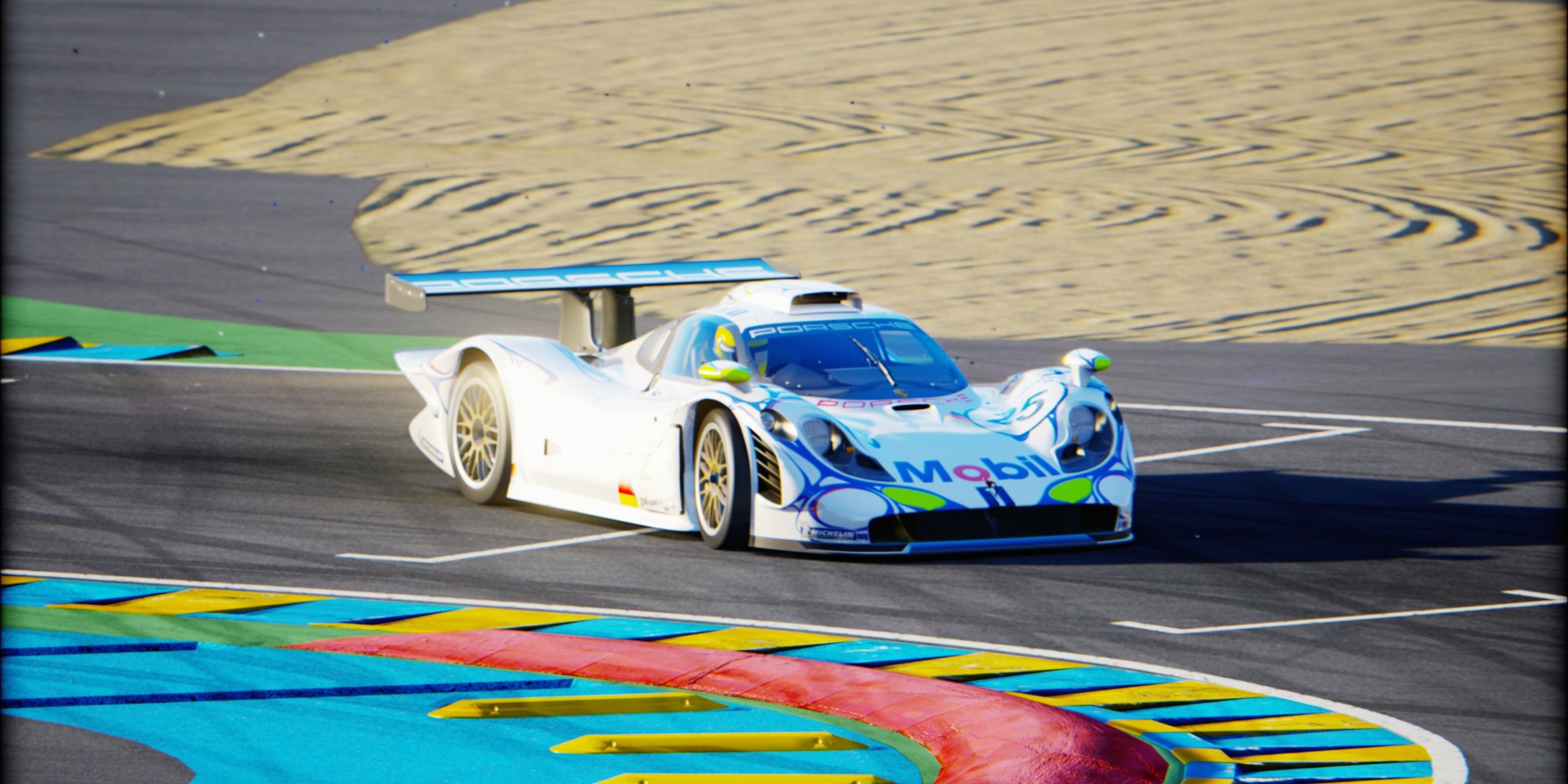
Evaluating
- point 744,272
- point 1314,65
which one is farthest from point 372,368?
point 1314,65

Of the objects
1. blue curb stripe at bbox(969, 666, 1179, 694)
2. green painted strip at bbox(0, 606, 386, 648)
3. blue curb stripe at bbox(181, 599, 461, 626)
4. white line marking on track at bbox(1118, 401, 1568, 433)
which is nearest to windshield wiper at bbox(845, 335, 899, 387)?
blue curb stripe at bbox(181, 599, 461, 626)

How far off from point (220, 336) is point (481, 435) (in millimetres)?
7110

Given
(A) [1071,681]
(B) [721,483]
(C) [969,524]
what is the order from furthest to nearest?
(B) [721,483], (C) [969,524], (A) [1071,681]

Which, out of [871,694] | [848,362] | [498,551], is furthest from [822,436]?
[871,694]

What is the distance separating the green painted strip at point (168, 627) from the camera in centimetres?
814

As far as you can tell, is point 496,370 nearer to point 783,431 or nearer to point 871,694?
point 783,431

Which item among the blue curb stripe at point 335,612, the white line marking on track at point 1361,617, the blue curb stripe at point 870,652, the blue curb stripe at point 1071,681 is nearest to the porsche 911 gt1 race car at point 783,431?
the white line marking on track at point 1361,617

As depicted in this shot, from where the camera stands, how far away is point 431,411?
1217 centimetres

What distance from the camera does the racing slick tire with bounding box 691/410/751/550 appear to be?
995cm

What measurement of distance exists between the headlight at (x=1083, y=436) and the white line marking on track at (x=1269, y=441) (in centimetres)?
244

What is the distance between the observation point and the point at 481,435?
11.7 metres

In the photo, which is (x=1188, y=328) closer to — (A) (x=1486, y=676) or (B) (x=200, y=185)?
(A) (x=1486, y=676)

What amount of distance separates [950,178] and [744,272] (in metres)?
13.9

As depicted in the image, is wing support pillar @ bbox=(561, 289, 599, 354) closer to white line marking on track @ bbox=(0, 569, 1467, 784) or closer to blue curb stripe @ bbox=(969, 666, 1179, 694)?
white line marking on track @ bbox=(0, 569, 1467, 784)
